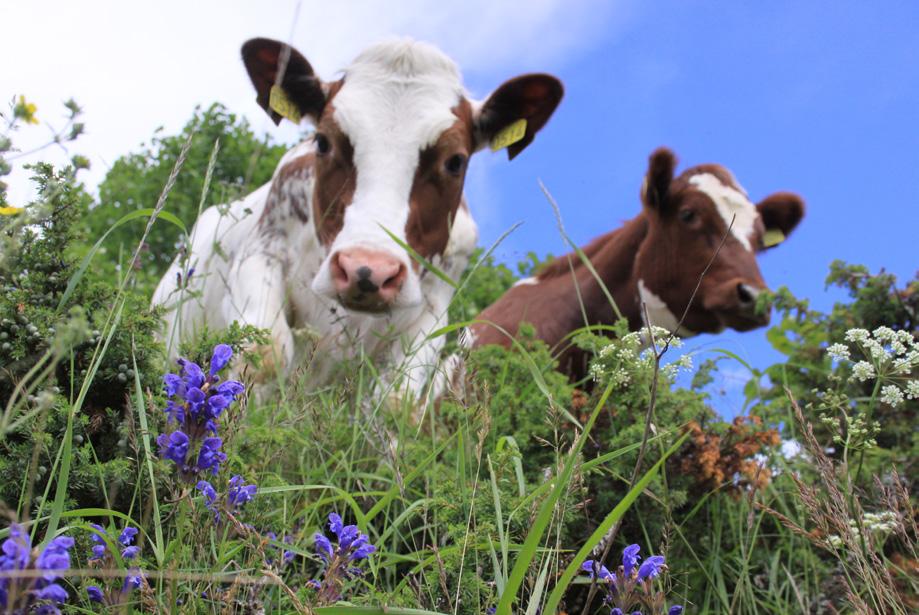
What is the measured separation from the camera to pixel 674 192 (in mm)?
6219

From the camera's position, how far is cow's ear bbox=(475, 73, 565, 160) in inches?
202

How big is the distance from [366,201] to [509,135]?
1193mm

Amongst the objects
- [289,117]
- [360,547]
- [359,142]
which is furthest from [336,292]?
[360,547]

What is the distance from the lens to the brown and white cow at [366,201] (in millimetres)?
4270

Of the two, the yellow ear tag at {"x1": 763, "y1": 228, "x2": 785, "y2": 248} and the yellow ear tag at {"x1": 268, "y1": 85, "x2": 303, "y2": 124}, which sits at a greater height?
the yellow ear tag at {"x1": 763, "y1": 228, "x2": 785, "y2": 248}

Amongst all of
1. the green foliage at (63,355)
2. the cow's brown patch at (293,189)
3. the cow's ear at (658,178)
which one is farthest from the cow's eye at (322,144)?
the cow's ear at (658,178)

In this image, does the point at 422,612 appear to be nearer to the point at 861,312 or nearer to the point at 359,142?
the point at 359,142

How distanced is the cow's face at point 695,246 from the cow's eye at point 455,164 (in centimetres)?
181

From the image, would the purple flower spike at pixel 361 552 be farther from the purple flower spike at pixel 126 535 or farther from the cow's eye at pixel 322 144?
the cow's eye at pixel 322 144

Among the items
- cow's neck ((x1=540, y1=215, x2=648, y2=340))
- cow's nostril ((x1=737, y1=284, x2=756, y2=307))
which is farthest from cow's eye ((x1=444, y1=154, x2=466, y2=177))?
cow's nostril ((x1=737, y1=284, x2=756, y2=307))

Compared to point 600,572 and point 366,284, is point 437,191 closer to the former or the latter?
point 366,284

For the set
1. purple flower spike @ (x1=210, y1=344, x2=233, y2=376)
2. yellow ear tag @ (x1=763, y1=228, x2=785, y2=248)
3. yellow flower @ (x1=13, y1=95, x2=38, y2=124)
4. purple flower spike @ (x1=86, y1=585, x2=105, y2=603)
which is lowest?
purple flower spike @ (x1=86, y1=585, x2=105, y2=603)

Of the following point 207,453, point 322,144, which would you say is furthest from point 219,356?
point 322,144

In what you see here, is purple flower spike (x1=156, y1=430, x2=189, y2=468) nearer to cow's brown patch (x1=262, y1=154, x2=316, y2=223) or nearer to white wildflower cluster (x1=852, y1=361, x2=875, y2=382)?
white wildflower cluster (x1=852, y1=361, x2=875, y2=382)
